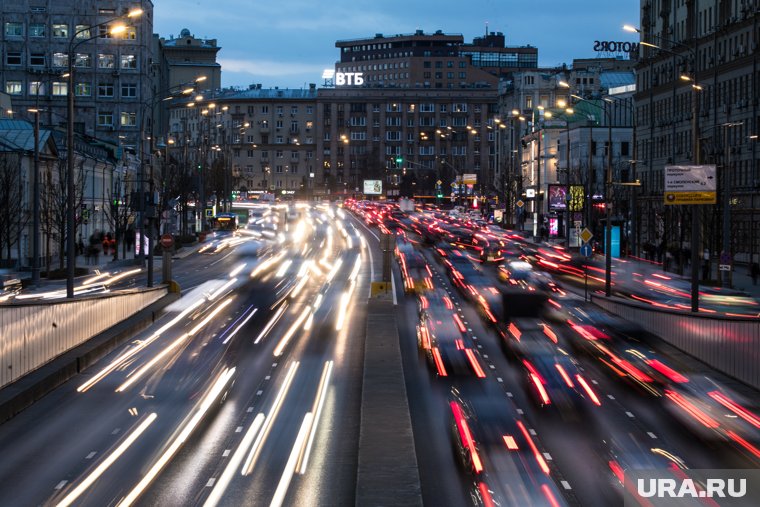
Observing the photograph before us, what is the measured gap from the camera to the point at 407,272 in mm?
60781

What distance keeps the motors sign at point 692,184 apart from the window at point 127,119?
309 ft

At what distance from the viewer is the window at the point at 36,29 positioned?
379 ft

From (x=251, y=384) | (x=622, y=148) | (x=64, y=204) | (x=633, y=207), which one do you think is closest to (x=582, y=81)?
(x=622, y=148)

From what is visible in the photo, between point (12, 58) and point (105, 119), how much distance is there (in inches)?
469

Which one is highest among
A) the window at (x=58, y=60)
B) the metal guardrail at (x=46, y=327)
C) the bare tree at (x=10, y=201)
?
the window at (x=58, y=60)

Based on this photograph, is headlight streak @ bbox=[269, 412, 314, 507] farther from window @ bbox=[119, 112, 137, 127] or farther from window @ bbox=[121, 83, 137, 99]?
window @ bbox=[121, 83, 137, 99]

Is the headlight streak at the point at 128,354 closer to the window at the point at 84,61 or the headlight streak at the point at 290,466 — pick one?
the headlight streak at the point at 290,466

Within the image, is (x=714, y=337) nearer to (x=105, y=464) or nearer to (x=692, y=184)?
(x=692, y=184)

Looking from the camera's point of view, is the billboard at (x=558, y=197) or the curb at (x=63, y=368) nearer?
the curb at (x=63, y=368)

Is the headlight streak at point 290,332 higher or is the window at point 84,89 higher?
the window at point 84,89

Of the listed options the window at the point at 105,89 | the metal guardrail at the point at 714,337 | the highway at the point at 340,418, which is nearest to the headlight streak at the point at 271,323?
the highway at the point at 340,418

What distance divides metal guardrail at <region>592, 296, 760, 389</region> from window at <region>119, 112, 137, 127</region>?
3613 inches

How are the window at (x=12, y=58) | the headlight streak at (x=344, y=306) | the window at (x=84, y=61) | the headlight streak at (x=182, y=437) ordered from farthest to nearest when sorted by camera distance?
the window at (x=84, y=61) < the window at (x=12, y=58) < the headlight streak at (x=344, y=306) < the headlight streak at (x=182, y=437)

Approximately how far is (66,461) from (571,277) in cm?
4365
